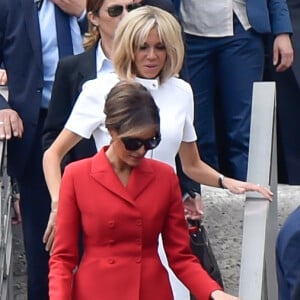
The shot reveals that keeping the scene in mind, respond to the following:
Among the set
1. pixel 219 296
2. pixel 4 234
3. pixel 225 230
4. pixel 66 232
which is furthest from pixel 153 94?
pixel 225 230

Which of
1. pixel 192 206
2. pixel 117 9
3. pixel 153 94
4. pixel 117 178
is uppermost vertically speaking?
pixel 117 9

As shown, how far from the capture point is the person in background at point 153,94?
427 cm

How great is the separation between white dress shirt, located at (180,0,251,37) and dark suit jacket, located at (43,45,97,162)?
54.1 inches

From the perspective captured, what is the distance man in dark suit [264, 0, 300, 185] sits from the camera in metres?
6.33

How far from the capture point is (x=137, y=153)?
3.83 meters

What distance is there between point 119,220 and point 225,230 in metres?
2.92

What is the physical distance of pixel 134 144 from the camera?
381cm

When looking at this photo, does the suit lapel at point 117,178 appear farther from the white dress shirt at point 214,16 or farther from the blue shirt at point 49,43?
the white dress shirt at point 214,16

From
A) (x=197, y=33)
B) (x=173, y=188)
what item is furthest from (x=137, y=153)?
(x=197, y=33)

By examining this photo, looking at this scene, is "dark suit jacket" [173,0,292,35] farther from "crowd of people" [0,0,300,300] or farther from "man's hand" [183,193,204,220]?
"man's hand" [183,193,204,220]

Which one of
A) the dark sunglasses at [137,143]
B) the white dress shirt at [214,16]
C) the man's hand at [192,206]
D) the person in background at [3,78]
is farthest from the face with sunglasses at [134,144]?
the white dress shirt at [214,16]

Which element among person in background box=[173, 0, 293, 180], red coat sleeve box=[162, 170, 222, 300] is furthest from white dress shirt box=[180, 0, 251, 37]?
red coat sleeve box=[162, 170, 222, 300]

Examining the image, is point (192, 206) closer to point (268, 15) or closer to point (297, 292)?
point (268, 15)

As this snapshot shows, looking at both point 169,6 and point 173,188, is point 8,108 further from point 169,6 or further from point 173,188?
point 173,188
